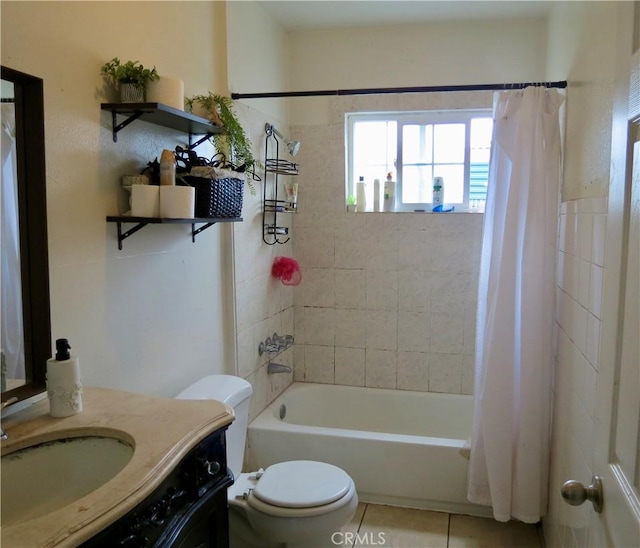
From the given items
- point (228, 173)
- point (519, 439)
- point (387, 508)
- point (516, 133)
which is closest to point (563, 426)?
point (519, 439)

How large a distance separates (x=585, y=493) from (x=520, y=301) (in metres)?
1.35

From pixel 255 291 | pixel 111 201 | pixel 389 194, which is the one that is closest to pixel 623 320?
pixel 111 201

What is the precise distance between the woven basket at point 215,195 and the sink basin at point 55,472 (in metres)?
0.93

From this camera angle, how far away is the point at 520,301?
230cm

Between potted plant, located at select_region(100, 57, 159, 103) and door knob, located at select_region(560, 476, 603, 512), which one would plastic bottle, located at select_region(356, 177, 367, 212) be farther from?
door knob, located at select_region(560, 476, 603, 512)

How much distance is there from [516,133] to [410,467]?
1695 millimetres

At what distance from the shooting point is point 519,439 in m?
2.33

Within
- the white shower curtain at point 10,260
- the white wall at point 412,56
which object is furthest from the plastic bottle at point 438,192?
the white shower curtain at point 10,260

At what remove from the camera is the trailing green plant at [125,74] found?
5.37 ft

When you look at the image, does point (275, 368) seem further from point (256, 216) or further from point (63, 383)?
point (63, 383)

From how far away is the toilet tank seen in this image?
2047mm

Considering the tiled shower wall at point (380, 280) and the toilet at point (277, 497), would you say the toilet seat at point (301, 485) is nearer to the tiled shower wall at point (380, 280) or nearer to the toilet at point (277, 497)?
the toilet at point (277, 497)

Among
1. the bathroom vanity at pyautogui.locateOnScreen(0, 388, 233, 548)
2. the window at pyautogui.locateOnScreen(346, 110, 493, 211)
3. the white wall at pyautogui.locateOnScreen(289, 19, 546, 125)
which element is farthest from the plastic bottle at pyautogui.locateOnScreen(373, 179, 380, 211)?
the bathroom vanity at pyautogui.locateOnScreen(0, 388, 233, 548)

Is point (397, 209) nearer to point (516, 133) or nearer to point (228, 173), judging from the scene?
point (516, 133)
